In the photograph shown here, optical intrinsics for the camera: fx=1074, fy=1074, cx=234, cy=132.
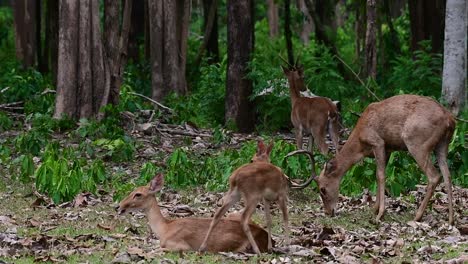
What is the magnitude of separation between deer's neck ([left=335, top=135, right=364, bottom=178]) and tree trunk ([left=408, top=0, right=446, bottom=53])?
11.2m

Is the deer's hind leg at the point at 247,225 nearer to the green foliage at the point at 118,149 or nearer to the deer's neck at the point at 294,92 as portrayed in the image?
the green foliage at the point at 118,149

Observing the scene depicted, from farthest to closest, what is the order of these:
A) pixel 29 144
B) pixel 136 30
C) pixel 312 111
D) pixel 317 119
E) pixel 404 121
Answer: pixel 136 30 → pixel 312 111 → pixel 317 119 → pixel 29 144 → pixel 404 121

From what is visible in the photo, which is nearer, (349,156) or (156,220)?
(156,220)

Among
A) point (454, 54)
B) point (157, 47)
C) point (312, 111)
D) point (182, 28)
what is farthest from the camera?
point (182, 28)

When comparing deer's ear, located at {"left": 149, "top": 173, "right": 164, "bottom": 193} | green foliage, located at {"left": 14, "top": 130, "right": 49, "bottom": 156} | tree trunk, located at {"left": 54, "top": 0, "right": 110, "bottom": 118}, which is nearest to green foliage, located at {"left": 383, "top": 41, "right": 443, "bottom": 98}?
tree trunk, located at {"left": 54, "top": 0, "right": 110, "bottom": 118}

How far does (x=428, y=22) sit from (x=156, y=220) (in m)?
15.7

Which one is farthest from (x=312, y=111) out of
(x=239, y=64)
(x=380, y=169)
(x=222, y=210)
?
(x=222, y=210)

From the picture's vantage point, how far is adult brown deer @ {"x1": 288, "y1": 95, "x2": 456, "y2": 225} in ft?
39.2

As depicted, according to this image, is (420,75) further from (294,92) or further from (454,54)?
(294,92)

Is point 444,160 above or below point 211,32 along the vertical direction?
below

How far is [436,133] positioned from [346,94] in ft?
33.8

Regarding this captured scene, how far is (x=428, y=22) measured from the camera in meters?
24.4

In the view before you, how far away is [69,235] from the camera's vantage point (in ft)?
34.9

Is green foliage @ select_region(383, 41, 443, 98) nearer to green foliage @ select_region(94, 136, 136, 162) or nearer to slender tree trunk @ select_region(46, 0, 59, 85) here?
green foliage @ select_region(94, 136, 136, 162)
